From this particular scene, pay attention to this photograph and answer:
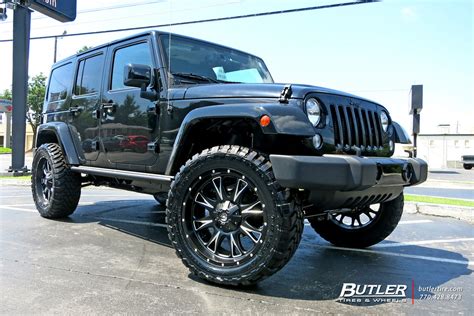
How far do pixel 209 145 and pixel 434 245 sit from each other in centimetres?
285

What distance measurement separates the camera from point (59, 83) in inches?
230

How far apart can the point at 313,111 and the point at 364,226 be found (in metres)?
1.86

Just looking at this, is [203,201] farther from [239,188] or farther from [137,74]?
[137,74]

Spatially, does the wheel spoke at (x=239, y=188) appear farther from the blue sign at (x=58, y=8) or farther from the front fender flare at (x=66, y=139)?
the blue sign at (x=58, y=8)

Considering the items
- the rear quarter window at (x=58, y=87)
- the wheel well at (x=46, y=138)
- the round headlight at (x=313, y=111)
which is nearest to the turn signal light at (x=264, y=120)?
the round headlight at (x=313, y=111)

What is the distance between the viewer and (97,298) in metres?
2.72

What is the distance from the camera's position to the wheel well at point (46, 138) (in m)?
5.72

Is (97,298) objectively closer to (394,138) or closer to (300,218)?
(300,218)

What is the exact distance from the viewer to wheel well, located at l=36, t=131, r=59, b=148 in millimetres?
5719

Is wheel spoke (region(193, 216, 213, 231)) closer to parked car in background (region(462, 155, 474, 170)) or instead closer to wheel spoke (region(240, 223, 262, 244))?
wheel spoke (region(240, 223, 262, 244))

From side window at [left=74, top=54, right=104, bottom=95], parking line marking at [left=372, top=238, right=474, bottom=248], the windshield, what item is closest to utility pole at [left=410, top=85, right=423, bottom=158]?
parking line marking at [left=372, top=238, right=474, bottom=248]

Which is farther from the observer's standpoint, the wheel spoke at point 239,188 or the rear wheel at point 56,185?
the rear wheel at point 56,185

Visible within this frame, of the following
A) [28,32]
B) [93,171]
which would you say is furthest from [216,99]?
[28,32]

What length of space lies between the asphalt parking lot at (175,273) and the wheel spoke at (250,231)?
0.37 meters
